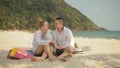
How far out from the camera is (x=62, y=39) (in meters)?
6.19

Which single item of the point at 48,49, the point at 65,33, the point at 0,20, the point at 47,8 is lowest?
the point at 48,49

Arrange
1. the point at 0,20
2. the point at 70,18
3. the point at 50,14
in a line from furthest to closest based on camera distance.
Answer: the point at 70,18, the point at 50,14, the point at 0,20

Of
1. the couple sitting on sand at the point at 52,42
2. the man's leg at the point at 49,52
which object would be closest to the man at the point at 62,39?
the couple sitting on sand at the point at 52,42

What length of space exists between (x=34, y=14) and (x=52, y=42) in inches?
1593

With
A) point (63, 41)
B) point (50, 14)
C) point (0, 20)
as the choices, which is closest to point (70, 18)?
point (50, 14)

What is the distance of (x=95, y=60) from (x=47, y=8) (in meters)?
46.8

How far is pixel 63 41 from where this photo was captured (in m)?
6.19

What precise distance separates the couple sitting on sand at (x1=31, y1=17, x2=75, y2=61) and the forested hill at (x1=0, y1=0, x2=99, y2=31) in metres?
24.4

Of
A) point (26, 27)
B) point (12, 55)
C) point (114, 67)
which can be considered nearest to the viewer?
point (114, 67)

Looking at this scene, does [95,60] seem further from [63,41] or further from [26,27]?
[26,27]

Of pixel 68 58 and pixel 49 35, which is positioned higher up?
pixel 49 35

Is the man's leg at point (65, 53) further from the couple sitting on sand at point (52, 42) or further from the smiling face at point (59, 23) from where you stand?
the smiling face at point (59, 23)

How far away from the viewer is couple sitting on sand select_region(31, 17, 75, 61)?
19.1 ft

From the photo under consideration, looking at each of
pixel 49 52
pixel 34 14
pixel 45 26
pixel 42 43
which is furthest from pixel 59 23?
pixel 34 14
